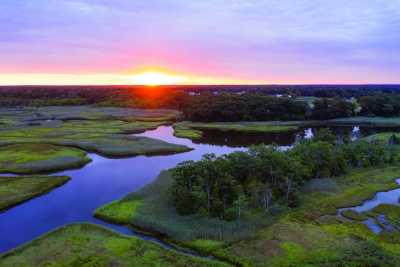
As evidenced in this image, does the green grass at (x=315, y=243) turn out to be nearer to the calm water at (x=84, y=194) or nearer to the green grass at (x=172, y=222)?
the green grass at (x=172, y=222)

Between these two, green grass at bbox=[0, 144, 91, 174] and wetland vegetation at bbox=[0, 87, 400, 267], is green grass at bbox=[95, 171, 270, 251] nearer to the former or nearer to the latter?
wetland vegetation at bbox=[0, 87, 400, 267]

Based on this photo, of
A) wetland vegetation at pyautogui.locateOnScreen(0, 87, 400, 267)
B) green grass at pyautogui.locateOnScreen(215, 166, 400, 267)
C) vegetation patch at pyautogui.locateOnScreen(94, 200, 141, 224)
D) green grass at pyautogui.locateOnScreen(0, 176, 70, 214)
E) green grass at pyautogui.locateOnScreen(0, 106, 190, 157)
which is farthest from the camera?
green grass at pyautogui.locateOnScreen(0, 106, 190, 157)

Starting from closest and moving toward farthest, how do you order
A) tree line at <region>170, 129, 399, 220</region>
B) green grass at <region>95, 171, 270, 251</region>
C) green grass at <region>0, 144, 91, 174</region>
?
green grass at <region>95, 171, 270, 251</region> → tree line at <region>170, 129, 399, 220</region> → green grass at <region>0, 144, 91, 174</region>

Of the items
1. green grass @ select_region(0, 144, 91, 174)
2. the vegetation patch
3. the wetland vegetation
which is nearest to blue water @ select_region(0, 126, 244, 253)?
the wetland vegetation

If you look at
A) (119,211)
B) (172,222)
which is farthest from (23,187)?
(172,222)

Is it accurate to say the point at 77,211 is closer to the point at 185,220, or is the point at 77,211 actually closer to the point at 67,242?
the point at 67,242

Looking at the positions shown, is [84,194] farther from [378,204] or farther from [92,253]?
[378,204]
